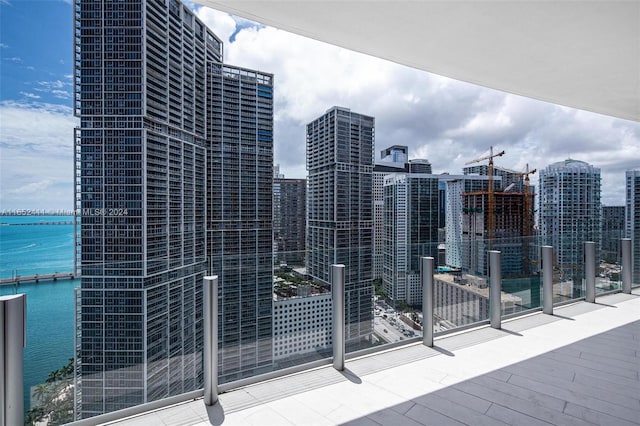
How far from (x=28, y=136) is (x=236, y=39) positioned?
1601cm

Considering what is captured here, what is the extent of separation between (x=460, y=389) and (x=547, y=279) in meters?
2.73

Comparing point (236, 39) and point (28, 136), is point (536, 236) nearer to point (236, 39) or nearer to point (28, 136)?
point (236, 39)

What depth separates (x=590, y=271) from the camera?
15.0 feet

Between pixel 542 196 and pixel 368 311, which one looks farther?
pixel 542 196

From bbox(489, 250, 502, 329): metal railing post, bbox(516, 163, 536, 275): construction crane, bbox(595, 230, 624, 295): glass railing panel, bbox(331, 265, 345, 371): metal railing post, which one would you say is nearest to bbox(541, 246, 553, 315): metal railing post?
bbox(516, 163, 536, 275): construction crane

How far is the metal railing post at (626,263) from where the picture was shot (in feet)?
16.5

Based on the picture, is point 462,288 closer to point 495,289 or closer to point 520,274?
point 495,289

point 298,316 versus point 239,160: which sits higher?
point 239,160

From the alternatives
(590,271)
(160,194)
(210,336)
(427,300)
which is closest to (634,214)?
(590,271)

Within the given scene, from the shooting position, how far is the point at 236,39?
34.9 feet

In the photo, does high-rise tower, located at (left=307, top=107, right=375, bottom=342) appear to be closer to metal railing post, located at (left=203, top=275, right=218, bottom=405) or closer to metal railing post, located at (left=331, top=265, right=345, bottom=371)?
metal railing post, located at (left=331, top=265, right=345, bottom=371)

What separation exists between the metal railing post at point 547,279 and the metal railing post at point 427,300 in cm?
204

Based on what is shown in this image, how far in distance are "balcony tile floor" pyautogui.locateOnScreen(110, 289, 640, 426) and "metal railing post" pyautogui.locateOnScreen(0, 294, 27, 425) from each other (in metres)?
0.55

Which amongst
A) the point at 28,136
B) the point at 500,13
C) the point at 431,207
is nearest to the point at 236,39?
the point at 500,13
